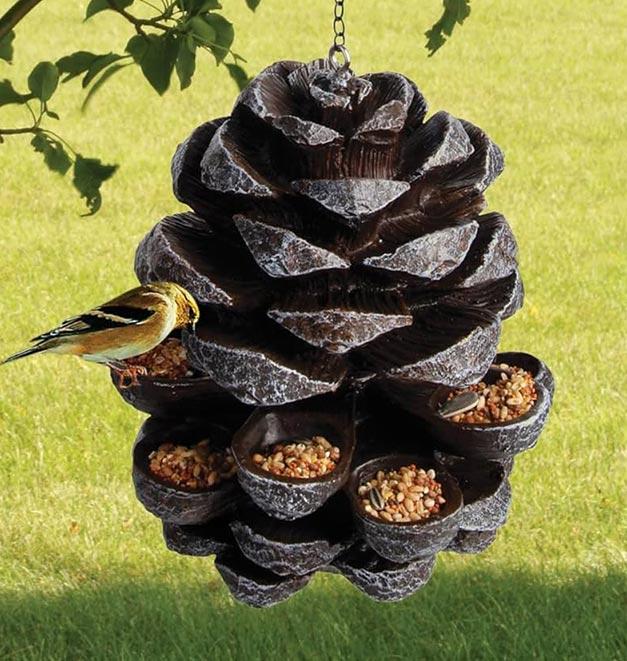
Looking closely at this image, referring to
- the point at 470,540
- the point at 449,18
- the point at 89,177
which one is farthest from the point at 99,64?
the point at 470,540

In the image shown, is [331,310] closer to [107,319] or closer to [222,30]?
[107,319]

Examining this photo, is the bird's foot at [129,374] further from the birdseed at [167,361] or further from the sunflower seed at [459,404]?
the sunflower seed at [459,404]

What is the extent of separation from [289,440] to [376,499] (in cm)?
11

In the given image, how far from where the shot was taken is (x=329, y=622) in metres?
2.75

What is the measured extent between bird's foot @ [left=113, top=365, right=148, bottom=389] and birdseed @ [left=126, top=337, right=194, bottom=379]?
16 mm

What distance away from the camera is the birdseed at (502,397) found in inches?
48.6

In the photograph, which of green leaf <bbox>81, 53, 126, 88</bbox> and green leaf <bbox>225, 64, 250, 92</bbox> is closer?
green leaf <bbox>81, 53, 126, 88</bbox>

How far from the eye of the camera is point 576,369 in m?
4.13

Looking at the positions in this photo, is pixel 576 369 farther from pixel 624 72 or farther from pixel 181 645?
pixel 624 72

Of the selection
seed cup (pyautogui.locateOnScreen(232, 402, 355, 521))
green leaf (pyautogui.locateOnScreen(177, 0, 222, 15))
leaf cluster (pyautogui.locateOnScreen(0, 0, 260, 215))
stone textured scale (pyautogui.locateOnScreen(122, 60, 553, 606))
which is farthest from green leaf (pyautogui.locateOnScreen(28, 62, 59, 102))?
seed cup (pyautogui.locateOnScreen(232, 402, 355, 521))

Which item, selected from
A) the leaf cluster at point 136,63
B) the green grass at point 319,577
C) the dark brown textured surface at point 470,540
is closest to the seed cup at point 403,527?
the dark brown textured surface at point 470,540

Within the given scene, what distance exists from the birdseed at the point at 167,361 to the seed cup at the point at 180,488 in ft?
0.18

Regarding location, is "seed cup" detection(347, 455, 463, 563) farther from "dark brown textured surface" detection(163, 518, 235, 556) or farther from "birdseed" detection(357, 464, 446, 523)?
"dark brown textured surface" detection(163, 518, 235, 556)

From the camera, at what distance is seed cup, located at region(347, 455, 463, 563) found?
1127mm
